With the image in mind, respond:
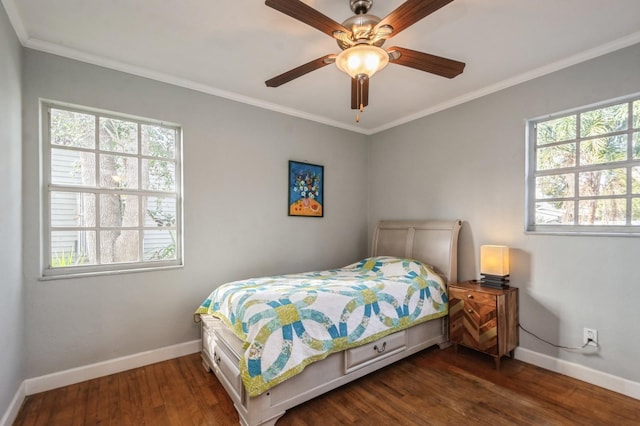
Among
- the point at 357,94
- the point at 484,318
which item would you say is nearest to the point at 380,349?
the point at 484,318

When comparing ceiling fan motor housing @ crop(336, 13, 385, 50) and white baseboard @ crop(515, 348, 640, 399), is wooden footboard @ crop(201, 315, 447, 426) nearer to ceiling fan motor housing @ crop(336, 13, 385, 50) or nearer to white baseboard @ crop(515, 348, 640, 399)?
white baseboard @ crop(515, 348, 640, 399)

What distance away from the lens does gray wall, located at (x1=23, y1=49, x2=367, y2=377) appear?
2229mm

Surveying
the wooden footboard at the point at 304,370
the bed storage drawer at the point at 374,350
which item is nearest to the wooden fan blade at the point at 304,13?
the wooden footboard at the point at 304,370

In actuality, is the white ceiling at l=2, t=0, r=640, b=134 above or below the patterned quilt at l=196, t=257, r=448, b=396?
above

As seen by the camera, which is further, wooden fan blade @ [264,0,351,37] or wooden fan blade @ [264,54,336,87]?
wooden fan blade @ [264,54,336,87]

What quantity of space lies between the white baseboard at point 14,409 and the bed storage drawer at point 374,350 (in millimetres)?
2103

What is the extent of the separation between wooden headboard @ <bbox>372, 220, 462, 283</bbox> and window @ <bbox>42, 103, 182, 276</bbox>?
2.33 metres

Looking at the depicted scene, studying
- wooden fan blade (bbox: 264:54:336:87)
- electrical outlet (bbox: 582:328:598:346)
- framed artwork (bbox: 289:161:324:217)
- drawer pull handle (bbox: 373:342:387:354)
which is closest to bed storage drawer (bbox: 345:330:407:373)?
drawer pull handle (bbox: 373:342:387:354)

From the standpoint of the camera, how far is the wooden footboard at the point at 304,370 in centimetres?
179

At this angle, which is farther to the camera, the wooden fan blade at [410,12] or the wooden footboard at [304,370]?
the wooden footboard at [304,370]

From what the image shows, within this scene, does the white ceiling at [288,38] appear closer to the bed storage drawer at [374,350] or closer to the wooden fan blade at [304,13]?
the wooden fan blade at [304,13]

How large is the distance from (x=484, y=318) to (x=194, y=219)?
8.97 ft

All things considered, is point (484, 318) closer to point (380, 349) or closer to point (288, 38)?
point (380, 349)

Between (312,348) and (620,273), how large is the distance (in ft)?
7.58
